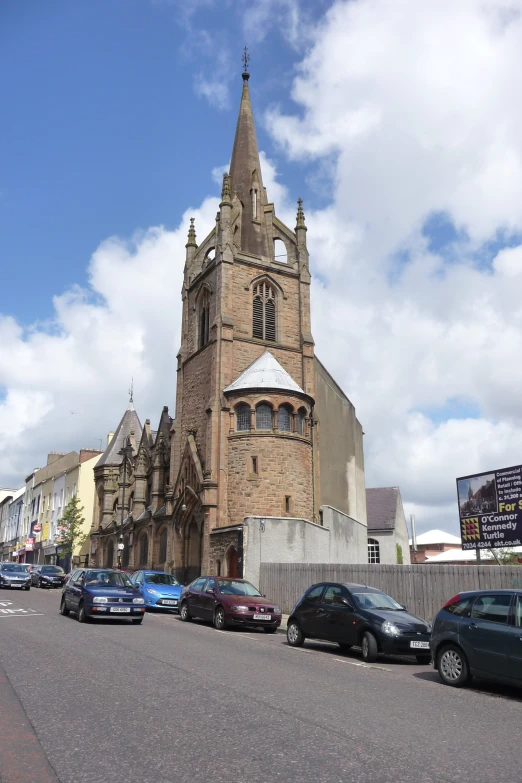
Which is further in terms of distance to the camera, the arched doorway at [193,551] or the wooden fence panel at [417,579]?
the arched doorway at [193,551]

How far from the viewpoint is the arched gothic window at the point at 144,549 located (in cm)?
4228

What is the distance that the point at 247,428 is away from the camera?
34250 millimetres

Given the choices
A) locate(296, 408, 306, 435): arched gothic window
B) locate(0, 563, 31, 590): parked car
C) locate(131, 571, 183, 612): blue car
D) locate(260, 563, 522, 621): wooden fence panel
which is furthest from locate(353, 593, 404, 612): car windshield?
locate(0, 563, 31, 590): parked car

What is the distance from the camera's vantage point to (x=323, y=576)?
21719 millimetres

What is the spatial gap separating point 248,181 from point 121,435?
24703mm

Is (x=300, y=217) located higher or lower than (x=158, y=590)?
higher

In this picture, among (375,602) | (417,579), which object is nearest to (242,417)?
(417,579)

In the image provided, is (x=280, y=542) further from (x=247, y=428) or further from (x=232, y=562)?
(x=247, y=428)

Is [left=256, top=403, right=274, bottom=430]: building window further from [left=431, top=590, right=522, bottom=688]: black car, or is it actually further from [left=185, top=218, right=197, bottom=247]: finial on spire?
[left=431, top=590, right=522, bottom=688]: black car

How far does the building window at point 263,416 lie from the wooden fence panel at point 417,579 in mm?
11413

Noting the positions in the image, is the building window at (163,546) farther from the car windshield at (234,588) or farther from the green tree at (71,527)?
the car windshield at (234,588)

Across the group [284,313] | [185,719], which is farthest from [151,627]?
[284,313]

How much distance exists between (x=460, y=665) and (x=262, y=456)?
23.5 m

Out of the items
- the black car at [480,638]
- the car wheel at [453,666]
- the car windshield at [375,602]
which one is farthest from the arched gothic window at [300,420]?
the car wheel at [453,666]
